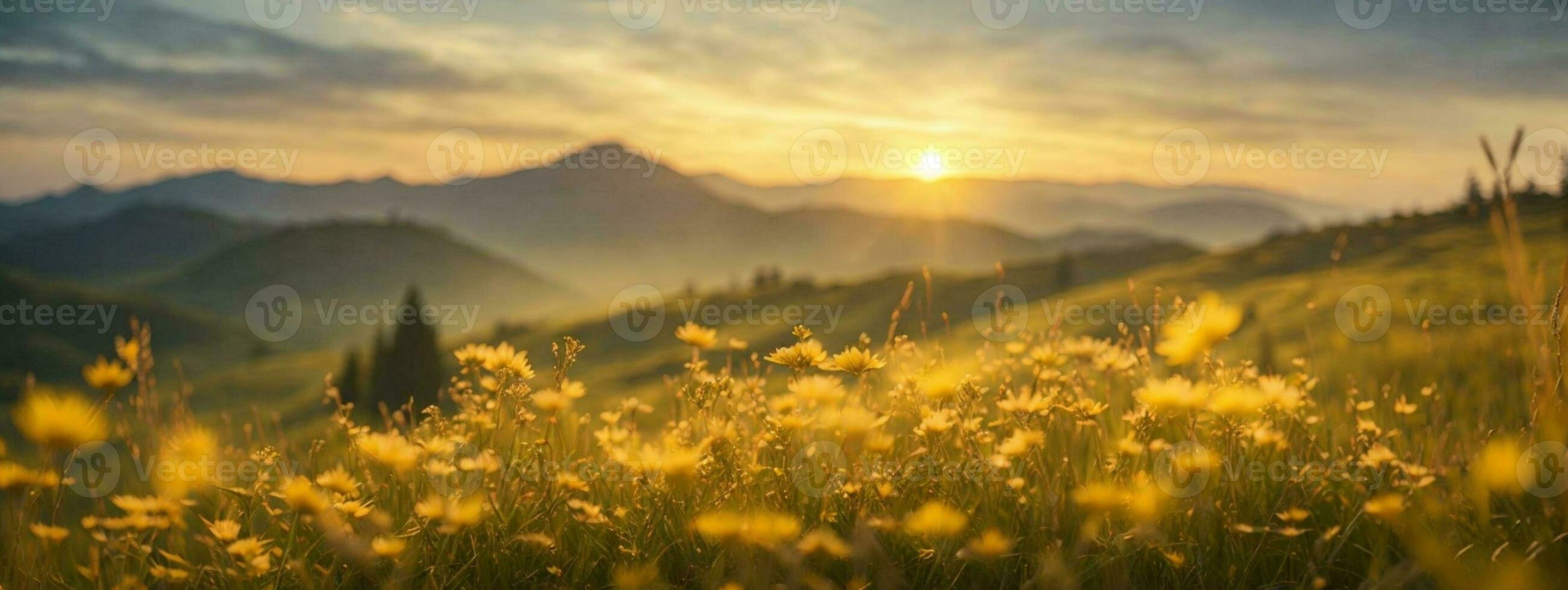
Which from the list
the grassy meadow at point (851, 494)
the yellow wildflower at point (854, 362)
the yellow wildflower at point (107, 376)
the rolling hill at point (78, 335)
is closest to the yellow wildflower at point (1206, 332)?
the grassy meadow at point (851, 494)

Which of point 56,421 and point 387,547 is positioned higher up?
point 56,421

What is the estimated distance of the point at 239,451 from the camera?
18.4ft

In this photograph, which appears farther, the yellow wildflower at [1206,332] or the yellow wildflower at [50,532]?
the yellow wildflower at [50,532]

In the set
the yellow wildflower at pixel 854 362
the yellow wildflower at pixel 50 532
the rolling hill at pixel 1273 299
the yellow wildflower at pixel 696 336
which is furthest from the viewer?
the rolling hill at pixel 1273 299

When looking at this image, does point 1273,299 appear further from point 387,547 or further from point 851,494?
point 387,547

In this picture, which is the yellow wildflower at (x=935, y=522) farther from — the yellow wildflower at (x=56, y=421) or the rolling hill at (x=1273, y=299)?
the yellow wildflower at (x=56, y=421)

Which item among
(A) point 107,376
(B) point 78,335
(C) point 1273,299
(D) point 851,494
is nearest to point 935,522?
(D) point 851,494

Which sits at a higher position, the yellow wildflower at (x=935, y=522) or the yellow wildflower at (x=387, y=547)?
the yellow wildflower at (x=935, y=522)

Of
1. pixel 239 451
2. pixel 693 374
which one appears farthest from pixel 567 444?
pixel 239 451

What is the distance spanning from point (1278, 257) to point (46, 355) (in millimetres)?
194504

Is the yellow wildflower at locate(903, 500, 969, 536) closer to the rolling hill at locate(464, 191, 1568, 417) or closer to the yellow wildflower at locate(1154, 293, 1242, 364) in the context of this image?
the yellow wildflower at locate(1154, 293, 1242, 364)

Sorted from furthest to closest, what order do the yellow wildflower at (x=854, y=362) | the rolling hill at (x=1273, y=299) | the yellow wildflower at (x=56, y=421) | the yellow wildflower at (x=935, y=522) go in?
the rolling hill at (x=1273, y=299) → the yellow wildflower at (x=854, y=362) → the yellow wildflower at (x=935, y=522) → the yellow wildflower at (x=56, y=421)

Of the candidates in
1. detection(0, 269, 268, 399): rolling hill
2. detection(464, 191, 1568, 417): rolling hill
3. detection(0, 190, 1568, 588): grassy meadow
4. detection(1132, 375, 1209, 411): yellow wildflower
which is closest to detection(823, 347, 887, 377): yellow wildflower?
detection(0, 190, 1568, 588): grassy meadow

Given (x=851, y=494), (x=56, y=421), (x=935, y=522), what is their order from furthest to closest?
(x=851, y=494)
(x=935, y=522)
(x=56, y=421)
